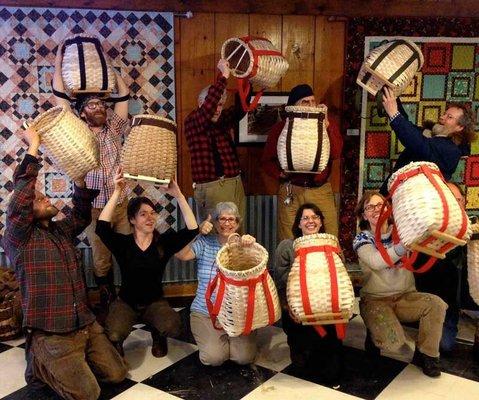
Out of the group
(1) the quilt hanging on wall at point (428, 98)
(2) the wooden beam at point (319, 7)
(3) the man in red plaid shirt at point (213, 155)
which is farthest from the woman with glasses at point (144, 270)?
(1) the quilt hanging on wall at point (428, 98)

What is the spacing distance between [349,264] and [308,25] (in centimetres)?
183

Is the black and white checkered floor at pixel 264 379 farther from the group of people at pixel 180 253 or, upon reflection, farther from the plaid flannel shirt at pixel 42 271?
the plaid flannel shirt at pixel 42 271

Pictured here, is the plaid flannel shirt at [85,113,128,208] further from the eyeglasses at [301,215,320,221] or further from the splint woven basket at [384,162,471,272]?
the splint woven basket at [384,162,471,272]

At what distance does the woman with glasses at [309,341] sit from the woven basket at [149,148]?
0.79m

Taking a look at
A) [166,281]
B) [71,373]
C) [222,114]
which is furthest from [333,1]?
[71,373]

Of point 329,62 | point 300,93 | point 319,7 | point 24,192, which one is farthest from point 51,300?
point 319,7

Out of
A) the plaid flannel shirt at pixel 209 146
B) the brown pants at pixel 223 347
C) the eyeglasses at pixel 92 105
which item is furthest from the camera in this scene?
the plaid flannel shirt at pixel 209 146

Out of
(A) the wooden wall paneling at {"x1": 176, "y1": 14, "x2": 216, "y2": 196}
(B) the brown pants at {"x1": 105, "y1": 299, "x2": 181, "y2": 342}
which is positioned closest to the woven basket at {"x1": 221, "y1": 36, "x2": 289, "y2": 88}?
(A) the wooden wall paneling at {"x1": 176, "y1": 14, "x2": 216, "y2": 196}

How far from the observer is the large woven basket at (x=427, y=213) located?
226 centimetres

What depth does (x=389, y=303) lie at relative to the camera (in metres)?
2.95

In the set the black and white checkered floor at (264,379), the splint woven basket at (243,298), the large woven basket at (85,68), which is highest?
the large woven basket at (85,68)

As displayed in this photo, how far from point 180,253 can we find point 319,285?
913mm

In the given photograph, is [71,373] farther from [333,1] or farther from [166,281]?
[333,1]

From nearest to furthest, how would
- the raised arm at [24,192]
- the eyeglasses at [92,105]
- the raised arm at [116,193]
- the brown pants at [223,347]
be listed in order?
the raised arm at [24,192] → the raised arm at [116,193] → the brown pants at [223,347] → the eyeglasses at [92,105]
